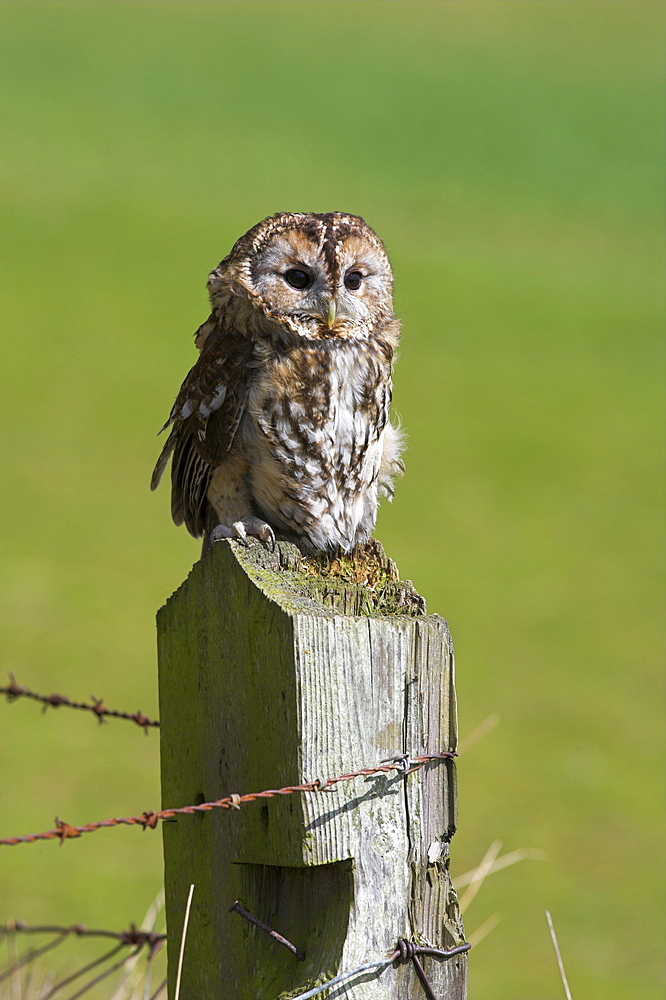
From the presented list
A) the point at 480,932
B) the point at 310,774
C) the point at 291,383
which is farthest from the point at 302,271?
the point at 480,932

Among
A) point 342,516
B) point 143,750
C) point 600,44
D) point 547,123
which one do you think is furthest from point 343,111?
point 342,516

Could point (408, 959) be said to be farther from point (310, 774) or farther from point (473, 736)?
point (473, 736)

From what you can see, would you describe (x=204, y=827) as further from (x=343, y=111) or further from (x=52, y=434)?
(x=343, y=111)

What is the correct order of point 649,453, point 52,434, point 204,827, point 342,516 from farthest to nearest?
point 649,453 → point 52,434 → point 342,516 → point 204,827

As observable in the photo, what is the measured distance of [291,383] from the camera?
2754mm

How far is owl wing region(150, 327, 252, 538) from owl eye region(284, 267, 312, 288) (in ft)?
0.56

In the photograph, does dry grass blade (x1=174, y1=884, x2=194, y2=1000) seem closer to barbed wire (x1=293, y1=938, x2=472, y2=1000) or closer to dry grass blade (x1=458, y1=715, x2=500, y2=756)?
barbed wire (x1=293, y1=938, x2=472, y2=1000)

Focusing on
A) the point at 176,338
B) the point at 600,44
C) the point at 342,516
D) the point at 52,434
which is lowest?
the point at 342,516

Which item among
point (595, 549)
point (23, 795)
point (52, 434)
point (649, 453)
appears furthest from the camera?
point (649, 453)

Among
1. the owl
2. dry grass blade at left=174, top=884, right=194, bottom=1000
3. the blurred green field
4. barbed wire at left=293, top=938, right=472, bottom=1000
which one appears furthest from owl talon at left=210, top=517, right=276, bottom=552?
the blurred green field

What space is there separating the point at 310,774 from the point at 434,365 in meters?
14.9

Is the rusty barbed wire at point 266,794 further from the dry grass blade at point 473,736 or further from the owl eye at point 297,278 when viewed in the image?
the owl eye at point 297,278

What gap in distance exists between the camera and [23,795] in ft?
26.3

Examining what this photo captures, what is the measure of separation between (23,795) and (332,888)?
264 inches
